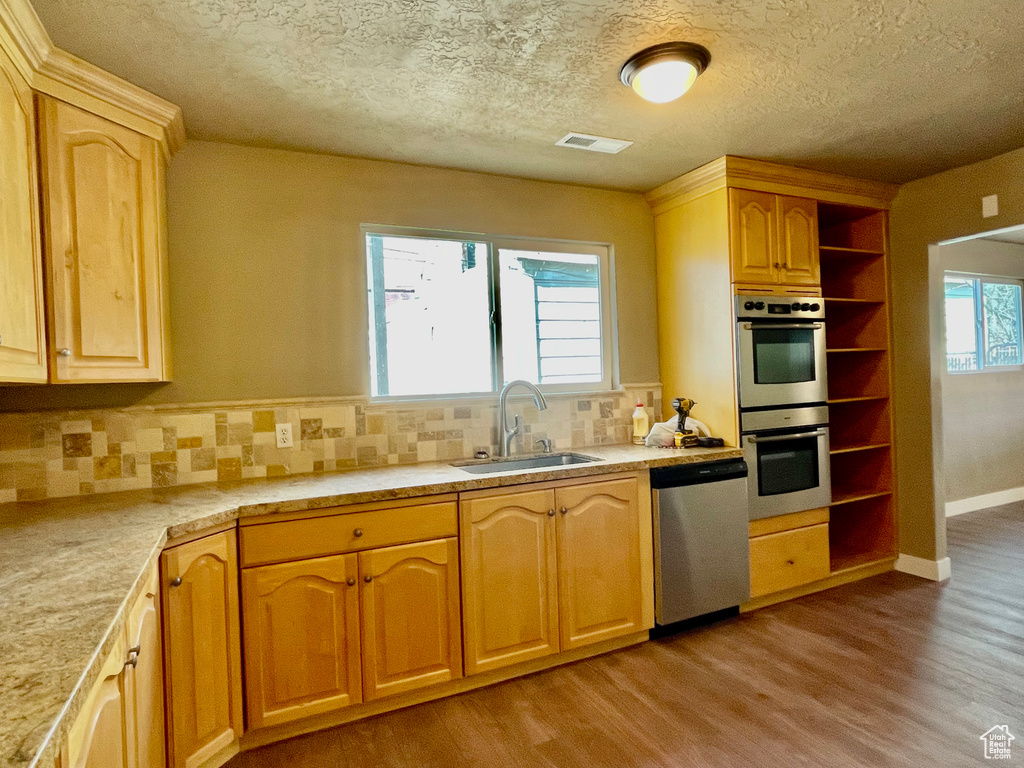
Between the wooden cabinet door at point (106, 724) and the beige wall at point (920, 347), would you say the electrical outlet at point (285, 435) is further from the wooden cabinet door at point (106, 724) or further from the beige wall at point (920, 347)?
the beige wall at point (920, 347)

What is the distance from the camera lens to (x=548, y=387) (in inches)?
127

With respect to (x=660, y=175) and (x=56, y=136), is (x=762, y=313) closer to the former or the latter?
(x=660, y=175)

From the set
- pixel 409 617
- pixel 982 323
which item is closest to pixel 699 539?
pixel 409 617

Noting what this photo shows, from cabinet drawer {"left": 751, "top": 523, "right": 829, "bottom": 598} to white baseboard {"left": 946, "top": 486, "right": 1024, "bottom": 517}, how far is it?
236cm

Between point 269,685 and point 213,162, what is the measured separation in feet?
6.93

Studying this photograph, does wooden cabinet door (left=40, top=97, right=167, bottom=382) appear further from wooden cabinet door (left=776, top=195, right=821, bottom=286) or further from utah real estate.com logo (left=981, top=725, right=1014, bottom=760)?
utah real estate.com logo (left=981, top=725, right=1014, bottom=760)

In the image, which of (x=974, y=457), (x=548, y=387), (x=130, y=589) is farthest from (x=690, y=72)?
(x=974, y=457)

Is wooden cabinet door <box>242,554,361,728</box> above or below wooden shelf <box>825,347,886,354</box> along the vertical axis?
below

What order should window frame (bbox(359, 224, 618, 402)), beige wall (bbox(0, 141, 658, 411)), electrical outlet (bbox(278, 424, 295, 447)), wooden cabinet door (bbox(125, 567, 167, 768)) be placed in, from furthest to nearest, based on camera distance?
1. window frame (bbox(359, 224, 618, 402))
2. electrical outlet (bbox(278, 424, 295, 447))
3. beige wall (bbox(0, 141, 658, 411))
4. wooden cabinet door (bbox(125, 567, 167, 768))

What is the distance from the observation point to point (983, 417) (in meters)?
5.00

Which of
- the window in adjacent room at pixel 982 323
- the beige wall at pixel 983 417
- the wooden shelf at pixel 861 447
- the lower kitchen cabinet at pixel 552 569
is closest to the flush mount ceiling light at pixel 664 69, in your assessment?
the lower kitchen cabinet at pixel 552 569

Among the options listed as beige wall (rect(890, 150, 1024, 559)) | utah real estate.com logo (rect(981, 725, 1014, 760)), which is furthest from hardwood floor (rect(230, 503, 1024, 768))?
beige wall (rect(890, 150, 1024, 559))

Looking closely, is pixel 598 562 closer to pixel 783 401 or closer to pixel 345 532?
pixel 345 532

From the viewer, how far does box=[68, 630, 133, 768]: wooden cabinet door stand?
0.93m
